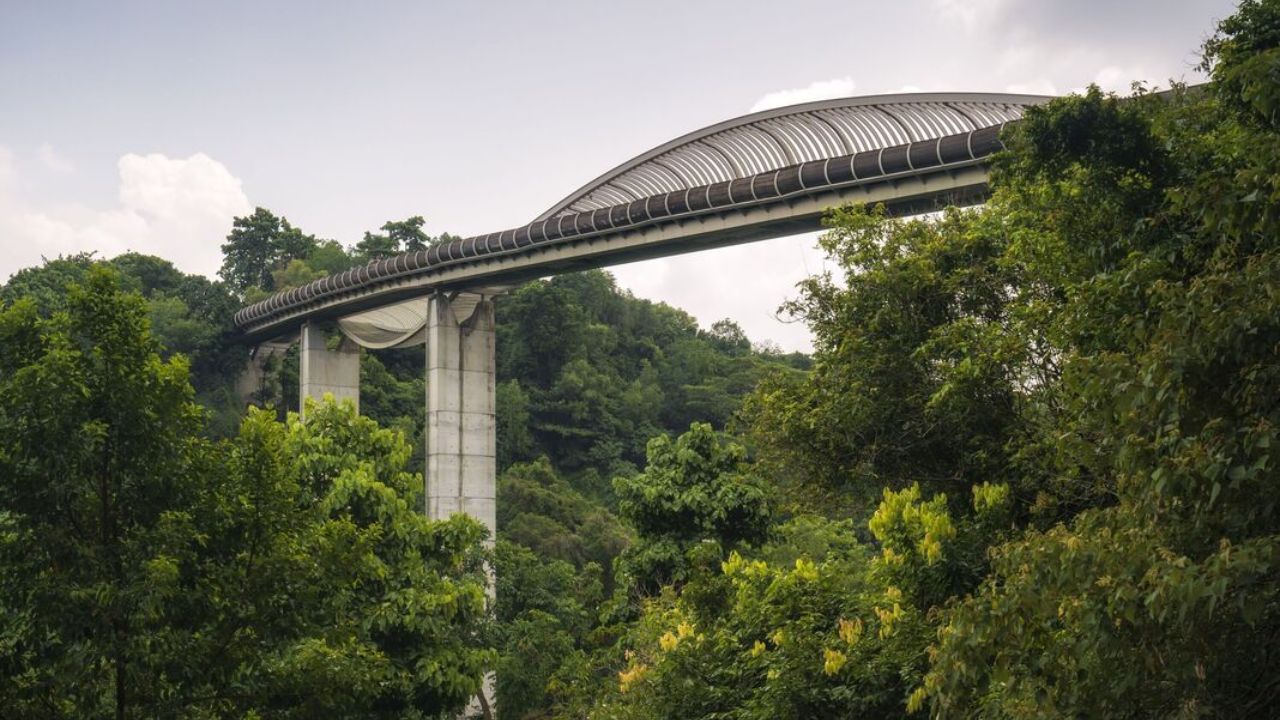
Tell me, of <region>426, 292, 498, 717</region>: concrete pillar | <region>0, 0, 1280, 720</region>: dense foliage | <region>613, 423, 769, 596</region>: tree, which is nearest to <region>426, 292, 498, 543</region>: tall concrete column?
<region>426, 292, 498, 717</region>: concrete pillar

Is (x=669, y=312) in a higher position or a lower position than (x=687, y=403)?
higher

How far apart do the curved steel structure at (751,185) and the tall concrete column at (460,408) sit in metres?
1.11

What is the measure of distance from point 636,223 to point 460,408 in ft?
38.2

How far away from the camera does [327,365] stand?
54.8 meters

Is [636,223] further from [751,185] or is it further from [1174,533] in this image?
[1174,533]

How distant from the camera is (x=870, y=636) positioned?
1506 cm

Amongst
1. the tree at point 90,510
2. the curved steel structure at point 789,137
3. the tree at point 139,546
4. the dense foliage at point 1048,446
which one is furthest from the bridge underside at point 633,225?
the tree at point 90,510

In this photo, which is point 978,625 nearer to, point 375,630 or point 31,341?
point 31,341

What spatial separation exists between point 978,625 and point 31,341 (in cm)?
827

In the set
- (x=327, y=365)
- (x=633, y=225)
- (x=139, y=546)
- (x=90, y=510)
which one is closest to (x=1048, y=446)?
(x=139, y=546)

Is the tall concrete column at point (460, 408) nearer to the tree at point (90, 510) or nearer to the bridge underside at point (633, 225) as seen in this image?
the bridge underside at point (633, 225)

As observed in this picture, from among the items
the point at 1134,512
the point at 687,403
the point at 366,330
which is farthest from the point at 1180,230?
the point at 687,403

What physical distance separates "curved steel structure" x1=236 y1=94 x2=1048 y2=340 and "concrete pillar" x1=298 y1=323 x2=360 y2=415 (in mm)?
8364

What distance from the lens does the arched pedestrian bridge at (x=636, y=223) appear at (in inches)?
1155
